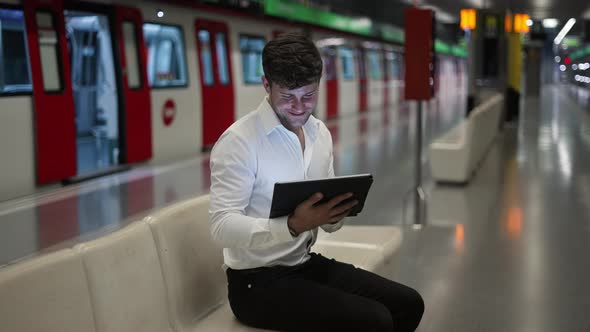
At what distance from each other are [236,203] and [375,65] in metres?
20.5

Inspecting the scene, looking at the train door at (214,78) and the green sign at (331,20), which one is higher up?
the green sign at (331,20)

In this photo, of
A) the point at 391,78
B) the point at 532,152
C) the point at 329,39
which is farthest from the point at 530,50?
the point at 532,152

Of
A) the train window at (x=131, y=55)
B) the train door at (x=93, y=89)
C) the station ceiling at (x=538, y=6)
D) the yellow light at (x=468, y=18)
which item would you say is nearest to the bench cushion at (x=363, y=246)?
the train door at (x=93, y=89)

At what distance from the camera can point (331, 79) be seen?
1750 cm

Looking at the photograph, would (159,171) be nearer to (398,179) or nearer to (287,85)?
(398,179)

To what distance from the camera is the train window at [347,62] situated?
61.6ft

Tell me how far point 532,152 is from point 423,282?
7.13m

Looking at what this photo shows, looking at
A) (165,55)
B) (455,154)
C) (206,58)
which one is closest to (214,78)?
(206,58)

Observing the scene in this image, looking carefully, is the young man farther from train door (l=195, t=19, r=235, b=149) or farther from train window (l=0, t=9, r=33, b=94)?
train door (l=195, t=19, r=235, b=149)

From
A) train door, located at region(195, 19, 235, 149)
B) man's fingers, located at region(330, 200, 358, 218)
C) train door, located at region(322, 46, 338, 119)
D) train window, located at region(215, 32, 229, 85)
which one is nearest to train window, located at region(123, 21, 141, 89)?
train door, located at region(195, 19, 235, 149)

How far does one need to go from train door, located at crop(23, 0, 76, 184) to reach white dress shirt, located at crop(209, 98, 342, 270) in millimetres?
5516

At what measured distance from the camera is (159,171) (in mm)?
8852

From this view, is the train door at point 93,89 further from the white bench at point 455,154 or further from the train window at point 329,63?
the train window at point 329,63

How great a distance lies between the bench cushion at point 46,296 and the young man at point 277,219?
1.51 ft
